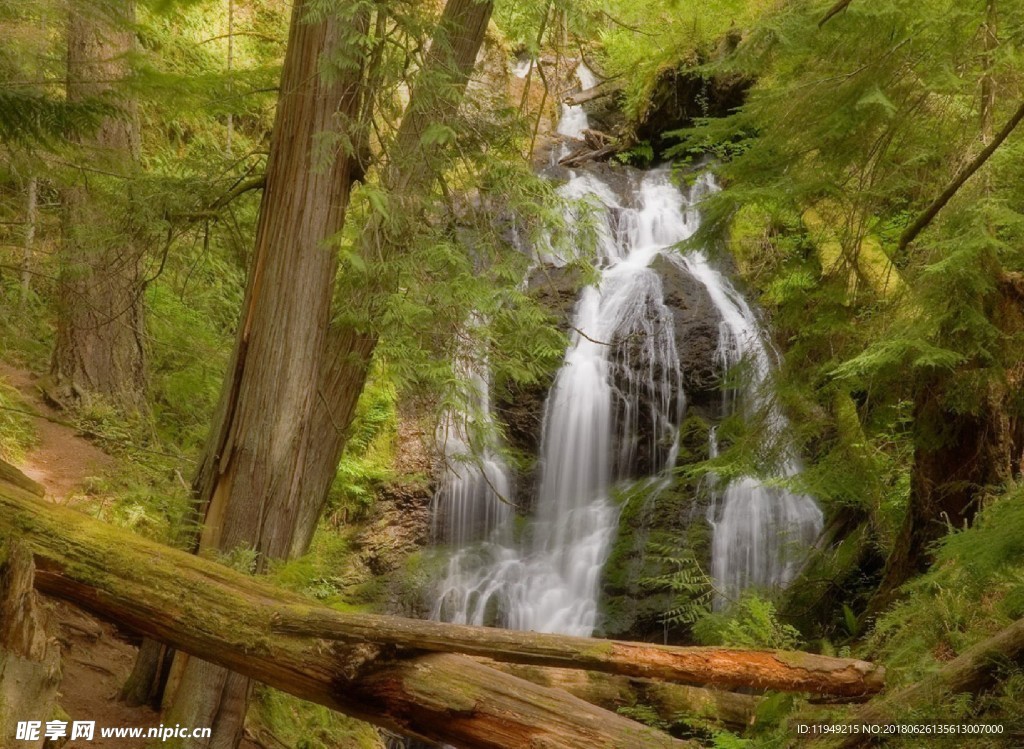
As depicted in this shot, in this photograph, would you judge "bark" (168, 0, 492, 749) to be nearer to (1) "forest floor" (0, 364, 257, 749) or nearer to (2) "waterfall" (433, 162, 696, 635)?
(1) "forest floor" (0, 364, 257, 749)

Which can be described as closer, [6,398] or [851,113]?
[851,113]

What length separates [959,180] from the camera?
507 centimetres

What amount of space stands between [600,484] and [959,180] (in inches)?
293

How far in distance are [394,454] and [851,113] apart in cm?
837

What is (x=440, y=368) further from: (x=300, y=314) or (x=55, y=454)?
(x=55, y=454)

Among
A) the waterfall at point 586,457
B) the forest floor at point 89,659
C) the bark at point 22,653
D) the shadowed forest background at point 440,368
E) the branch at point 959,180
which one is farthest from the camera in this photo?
the waterfall at point 586,457

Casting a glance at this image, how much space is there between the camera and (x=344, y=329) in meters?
5.18

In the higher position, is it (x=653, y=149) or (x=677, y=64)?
(x=677, y=64)

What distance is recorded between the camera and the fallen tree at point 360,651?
3508 millimetres

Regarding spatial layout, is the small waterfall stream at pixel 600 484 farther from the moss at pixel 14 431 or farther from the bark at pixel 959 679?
the bark at pixel 959 679

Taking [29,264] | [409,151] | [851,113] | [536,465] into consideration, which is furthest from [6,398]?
[851,113]

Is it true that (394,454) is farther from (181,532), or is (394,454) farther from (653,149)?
(653,149)

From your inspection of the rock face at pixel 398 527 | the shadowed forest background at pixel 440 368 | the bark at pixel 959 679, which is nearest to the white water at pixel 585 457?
the rock face at pixel 398 527

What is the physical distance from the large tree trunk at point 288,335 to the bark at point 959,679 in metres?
3.28
